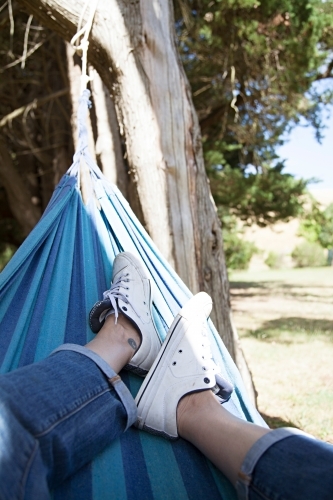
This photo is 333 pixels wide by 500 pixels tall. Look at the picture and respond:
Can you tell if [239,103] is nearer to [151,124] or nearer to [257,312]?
[257,312]

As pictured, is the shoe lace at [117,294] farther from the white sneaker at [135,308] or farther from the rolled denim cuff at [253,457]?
the rolled denim cuff at [253,457]

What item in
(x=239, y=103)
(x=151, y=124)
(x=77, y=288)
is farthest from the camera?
(x=239, y=103)

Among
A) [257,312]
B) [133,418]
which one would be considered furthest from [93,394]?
[257,312]

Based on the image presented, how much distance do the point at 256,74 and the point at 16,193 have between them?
2.44 meters

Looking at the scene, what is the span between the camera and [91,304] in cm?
124

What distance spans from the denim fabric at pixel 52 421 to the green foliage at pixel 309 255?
16.2 metres

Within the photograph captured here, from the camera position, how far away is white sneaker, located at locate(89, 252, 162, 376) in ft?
3.61

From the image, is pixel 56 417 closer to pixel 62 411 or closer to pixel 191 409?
pixel 62 411

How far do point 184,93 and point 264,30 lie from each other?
2.06 metres

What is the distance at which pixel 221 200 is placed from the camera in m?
5.75

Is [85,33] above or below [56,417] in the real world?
above

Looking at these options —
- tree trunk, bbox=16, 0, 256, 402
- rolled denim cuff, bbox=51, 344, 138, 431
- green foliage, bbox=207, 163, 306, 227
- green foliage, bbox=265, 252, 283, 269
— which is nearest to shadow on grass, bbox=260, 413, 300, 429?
tree trunk, bbox=16, 0, 256, 402

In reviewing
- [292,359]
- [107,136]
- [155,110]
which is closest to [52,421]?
[155,110]

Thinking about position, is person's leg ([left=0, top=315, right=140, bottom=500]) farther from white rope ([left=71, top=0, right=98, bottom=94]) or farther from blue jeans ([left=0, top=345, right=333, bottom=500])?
white rope ([left=71, top=0, right=98, bottom=94])
